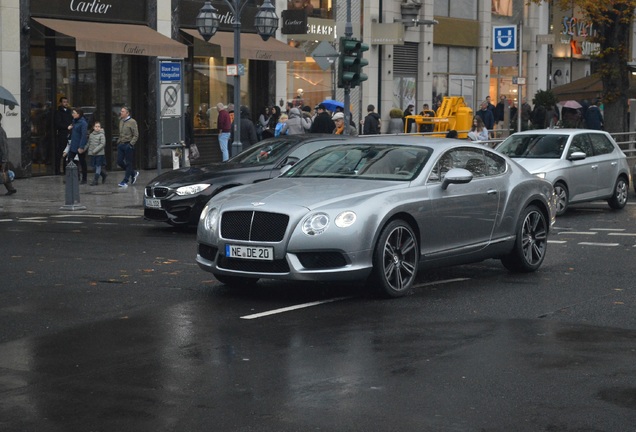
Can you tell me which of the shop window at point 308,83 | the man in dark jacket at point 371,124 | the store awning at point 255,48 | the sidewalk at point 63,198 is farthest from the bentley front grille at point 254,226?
the shop window at point 308,83

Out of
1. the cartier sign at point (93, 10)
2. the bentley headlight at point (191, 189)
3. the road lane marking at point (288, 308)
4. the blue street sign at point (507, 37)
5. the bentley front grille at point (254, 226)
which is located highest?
the cartier sign at point (93, 10)

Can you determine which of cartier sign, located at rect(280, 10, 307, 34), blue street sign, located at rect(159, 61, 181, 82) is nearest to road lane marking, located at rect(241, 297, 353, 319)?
blue street sign, located at rect(159, 61, 181, 82)

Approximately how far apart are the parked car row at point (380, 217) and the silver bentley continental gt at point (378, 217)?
1cm

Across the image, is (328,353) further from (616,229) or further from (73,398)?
(616,229)

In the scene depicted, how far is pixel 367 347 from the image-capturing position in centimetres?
839

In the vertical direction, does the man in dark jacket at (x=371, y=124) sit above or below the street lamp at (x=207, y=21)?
below

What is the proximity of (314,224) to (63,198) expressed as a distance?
14.0m

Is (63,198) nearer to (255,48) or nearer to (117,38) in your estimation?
(117,38)

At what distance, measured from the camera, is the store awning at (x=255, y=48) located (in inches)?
1317

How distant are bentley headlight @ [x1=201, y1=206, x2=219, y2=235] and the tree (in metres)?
24.8

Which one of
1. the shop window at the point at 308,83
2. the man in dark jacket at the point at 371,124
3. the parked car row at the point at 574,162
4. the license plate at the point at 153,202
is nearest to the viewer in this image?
the license plate at the point at 153,202

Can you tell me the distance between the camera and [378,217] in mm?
10500

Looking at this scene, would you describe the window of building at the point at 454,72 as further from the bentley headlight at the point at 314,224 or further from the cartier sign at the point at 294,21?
the bentley headlight at the point at 314,224

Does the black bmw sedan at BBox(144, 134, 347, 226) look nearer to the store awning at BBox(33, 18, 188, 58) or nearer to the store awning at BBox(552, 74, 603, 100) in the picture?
the store awning at BBox(33, 18, 188, 58)
